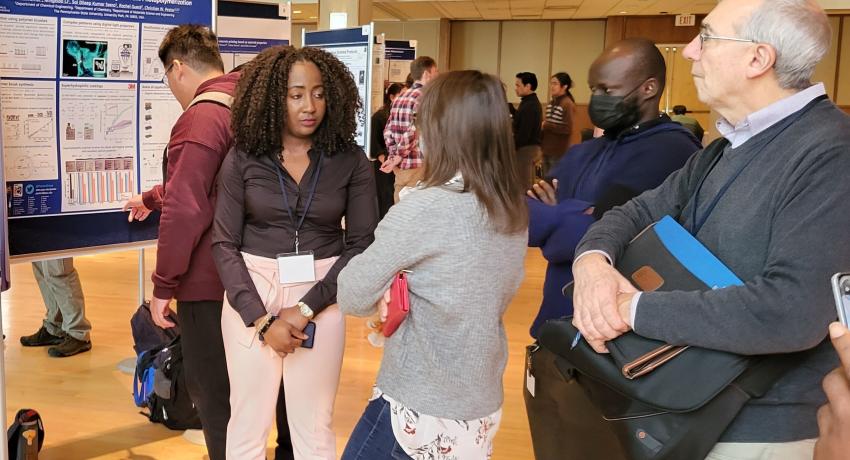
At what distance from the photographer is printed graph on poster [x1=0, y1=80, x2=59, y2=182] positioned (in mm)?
2672

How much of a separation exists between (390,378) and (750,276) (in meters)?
0.83

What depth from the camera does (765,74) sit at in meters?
1.31

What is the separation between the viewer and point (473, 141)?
1.68m

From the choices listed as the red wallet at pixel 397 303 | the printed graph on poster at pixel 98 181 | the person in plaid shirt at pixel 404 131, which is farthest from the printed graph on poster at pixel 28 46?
the person in plaid shirt at pixel 404 131

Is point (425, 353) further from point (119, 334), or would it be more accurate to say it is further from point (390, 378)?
point (119, 334)

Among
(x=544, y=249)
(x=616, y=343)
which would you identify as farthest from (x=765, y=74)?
(x=544, y=249)

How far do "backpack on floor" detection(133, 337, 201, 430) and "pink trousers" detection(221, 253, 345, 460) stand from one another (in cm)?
82

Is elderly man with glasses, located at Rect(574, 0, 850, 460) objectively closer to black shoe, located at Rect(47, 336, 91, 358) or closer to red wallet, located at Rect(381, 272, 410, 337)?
red wallet, located at Rect(381, 272, 410, 337)

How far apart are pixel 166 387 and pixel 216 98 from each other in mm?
1333

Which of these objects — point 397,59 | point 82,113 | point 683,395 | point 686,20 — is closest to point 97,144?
point 82,113

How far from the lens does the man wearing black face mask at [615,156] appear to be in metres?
1.93

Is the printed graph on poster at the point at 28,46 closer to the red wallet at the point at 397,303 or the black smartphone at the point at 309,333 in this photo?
the black smartphone at the point at 309,333

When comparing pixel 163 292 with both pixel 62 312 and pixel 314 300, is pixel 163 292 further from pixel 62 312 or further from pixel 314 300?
pixel 62 312

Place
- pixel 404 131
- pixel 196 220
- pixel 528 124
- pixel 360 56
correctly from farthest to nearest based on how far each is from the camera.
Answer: pixel 528 124 < pixel 404 131 < pixel 360 56 < pixel 196 220
